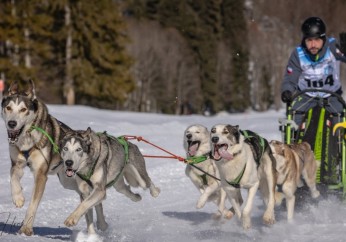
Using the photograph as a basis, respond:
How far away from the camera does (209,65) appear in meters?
47.8

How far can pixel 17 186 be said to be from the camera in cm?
518

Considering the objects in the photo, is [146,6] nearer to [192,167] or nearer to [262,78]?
[262,78]

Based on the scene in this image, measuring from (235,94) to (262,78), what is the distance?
3.71 m

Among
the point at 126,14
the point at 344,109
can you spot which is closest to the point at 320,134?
the point at 344,109

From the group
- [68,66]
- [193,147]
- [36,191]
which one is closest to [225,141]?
[193,147]

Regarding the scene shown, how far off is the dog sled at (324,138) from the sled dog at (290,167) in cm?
37

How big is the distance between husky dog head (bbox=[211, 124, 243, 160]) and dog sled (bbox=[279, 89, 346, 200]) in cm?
142

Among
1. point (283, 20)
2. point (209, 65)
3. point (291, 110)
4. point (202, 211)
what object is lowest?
point (202, 211)

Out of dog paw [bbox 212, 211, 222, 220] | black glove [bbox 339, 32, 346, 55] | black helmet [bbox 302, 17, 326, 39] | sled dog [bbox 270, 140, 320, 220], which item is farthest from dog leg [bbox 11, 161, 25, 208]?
black glove [bbox 339, 32, 346, 55]

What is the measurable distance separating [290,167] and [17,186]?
2478mm

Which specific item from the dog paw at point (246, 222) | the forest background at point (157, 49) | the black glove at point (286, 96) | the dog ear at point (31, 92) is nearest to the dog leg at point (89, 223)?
the dog ear at point (31, 92)

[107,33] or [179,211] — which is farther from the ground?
[107,33]

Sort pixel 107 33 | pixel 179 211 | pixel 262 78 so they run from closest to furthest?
1. pixel 179 211
2. pixel 107 33
3. pixel 262 78

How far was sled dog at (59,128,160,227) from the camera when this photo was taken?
16.1 ft
